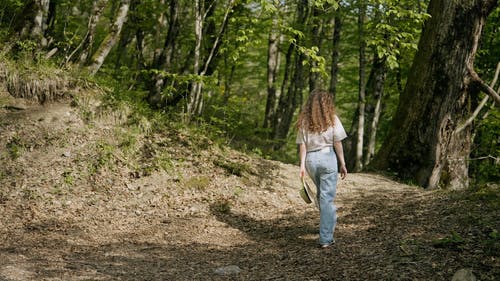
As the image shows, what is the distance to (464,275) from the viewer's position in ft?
13.9

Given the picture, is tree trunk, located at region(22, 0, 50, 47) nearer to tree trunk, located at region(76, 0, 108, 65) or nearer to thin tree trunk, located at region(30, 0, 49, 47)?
thin tree trunk, located at region(30, 0, 49, 47)

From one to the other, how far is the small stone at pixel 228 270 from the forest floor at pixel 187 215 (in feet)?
0.04

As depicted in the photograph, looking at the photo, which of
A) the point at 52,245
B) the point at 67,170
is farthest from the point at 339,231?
the point at 67,170

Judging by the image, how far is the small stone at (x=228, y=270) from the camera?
537cm

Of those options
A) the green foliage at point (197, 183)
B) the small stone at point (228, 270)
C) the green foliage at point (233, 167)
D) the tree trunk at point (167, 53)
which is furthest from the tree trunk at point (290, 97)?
the small stone at point (228, 270)

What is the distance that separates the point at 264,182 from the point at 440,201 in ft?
10.3

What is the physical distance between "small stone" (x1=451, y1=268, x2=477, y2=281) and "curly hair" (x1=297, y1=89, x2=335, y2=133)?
2.39m

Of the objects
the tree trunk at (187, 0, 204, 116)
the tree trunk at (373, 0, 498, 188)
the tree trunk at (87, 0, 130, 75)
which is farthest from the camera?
the tree trunk at (187, 0, 204, 116)

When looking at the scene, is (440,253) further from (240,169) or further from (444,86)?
(444,86)

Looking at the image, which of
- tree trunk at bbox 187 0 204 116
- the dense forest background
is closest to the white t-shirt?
the dense forest background

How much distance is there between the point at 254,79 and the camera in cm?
2181

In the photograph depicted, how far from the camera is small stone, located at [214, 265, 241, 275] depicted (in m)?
5.37

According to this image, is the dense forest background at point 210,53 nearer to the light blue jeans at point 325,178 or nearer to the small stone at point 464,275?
the light blue jeans at point 325,178

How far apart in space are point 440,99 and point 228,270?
6.46 metres
